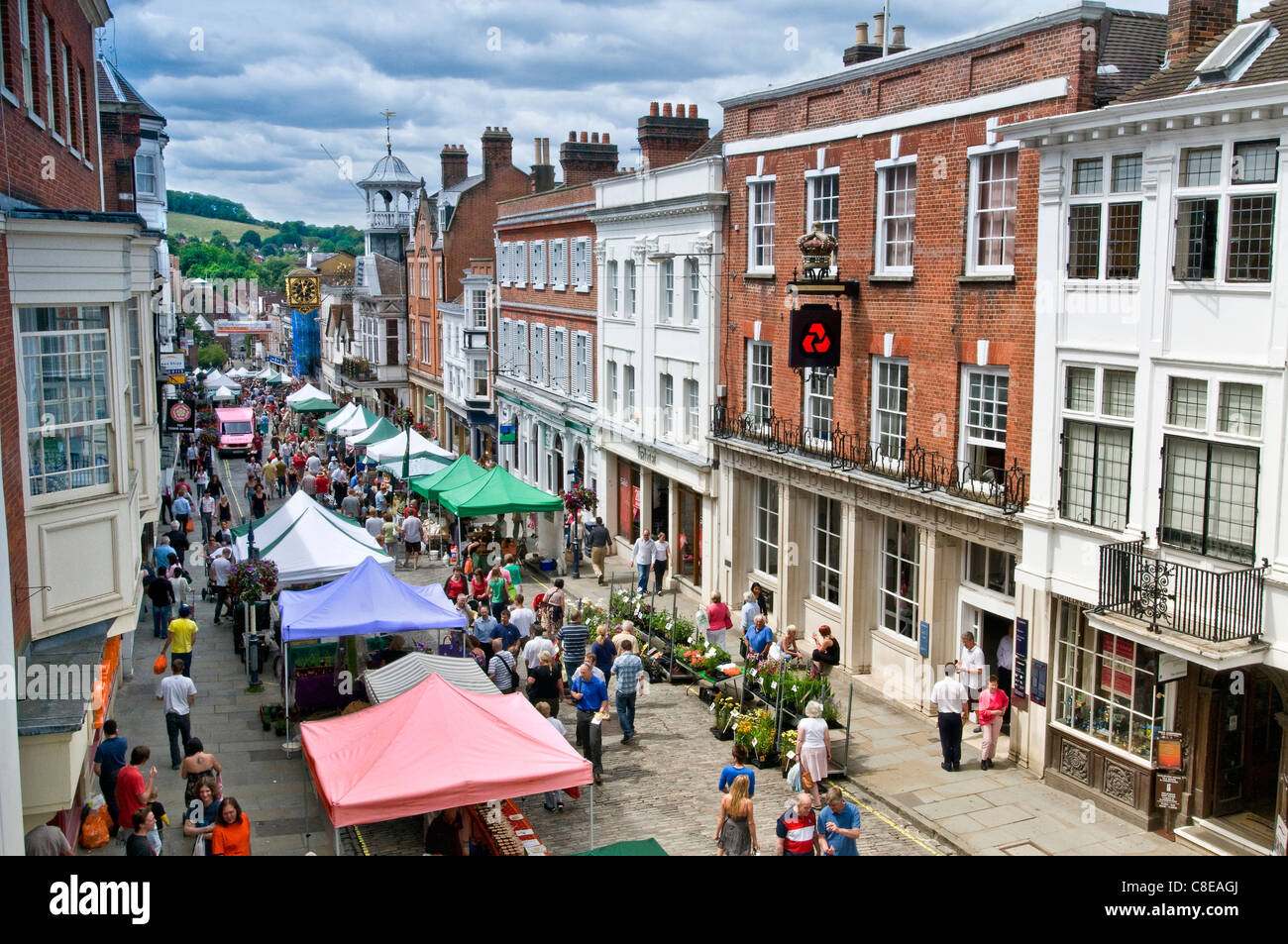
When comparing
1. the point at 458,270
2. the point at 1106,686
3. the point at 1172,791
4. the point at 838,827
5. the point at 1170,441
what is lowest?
the point at 1172,791

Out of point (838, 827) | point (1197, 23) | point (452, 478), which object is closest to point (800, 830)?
point (838, 827)

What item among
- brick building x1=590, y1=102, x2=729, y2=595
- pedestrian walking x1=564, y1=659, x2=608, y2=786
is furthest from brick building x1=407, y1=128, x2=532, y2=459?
pedestrian walking x1=564, y1=659, x2=608, y2=786

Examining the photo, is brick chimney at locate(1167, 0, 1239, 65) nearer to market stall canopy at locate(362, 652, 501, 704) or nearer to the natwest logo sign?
the natwest logo sign

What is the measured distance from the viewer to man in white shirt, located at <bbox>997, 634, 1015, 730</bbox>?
57.5 feet

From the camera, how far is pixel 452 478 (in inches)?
1192

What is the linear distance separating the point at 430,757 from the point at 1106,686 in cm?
911

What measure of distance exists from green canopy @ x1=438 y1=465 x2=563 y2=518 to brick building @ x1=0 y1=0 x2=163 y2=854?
561 inches

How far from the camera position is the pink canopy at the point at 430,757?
11.5m

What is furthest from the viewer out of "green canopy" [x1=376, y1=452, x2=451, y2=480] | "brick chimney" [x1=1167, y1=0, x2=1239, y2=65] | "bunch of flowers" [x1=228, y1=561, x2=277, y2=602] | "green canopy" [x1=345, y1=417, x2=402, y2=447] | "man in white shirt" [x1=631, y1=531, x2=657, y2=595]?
"green canopy" [x1=345, y1=417, x2=402, y2=447]

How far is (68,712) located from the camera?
1024cm

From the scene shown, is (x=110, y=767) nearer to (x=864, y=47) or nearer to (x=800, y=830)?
(x=800, y=830)
